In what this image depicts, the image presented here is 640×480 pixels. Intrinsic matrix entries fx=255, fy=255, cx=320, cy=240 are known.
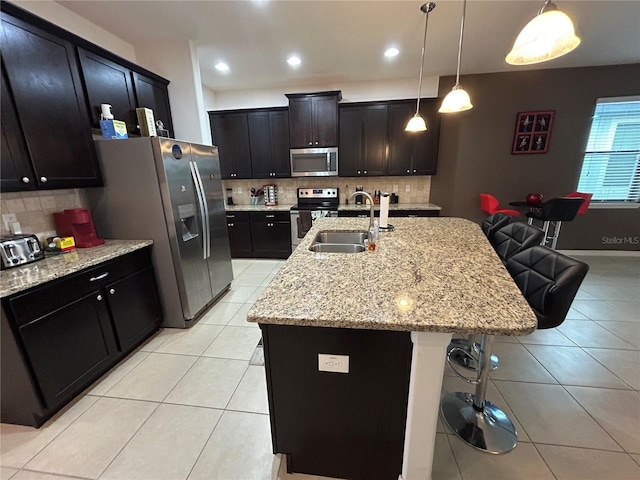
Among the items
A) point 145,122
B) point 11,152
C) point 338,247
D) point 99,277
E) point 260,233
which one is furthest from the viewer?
point 260,233

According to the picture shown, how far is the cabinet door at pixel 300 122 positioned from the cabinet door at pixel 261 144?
0.41m

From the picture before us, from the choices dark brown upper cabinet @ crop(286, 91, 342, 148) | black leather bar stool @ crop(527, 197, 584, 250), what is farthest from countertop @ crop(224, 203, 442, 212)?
black leather bar stool @ crop(527, 197, 584, 250)

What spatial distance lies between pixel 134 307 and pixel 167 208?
0.87m

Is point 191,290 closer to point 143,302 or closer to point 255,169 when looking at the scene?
point 143,302

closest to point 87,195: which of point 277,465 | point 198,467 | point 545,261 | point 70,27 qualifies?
point 70,27

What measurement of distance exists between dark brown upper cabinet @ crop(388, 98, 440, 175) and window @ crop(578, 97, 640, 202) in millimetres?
2259

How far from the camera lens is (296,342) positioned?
1.06 metres

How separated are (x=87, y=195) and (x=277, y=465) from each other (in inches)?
100

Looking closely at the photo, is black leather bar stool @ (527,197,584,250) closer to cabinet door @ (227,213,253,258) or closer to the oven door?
the oven door

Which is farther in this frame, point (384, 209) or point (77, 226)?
point (384, 209)

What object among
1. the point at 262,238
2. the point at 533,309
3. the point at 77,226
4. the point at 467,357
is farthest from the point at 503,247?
the point at 77,226

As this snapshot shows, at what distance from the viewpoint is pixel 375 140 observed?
13.1 feet

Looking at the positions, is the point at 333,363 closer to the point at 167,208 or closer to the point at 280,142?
the point at 167,208

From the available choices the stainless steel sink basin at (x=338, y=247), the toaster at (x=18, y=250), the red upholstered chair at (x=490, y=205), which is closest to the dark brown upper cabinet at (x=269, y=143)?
the stainless steel sink basin at (x=338, y=247)
